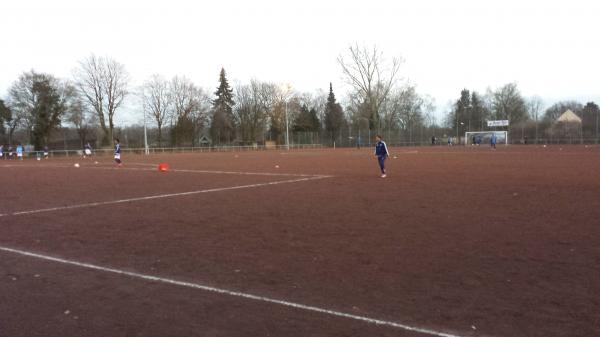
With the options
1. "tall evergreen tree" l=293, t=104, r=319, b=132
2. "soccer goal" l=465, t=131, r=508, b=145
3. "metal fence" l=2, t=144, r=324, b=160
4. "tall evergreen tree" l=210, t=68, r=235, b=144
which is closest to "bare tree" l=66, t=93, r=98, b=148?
"metal fence" l=2, t=144, r=324, b=160

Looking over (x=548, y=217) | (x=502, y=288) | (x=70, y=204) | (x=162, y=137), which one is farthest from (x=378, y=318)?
(x=162, y=137)

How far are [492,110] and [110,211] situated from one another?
9244cm

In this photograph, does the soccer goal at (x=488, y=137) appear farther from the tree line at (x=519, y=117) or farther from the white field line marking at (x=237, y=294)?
the white field line marking at (x=237, y=294)

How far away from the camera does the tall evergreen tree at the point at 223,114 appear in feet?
254

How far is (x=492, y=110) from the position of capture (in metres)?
91.4

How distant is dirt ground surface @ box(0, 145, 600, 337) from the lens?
408 cm

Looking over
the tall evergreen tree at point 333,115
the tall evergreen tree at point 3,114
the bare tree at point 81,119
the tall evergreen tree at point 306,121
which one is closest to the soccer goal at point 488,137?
the tall evergreen tree at point 333,115

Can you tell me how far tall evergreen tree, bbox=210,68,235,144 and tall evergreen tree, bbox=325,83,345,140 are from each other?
70.2ft

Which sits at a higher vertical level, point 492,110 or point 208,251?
point 492,110

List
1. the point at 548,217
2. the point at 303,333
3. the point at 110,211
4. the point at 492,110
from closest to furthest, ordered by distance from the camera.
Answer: the point at 303,333
the point at 548,217
the point at 110,211
the point at 492,110

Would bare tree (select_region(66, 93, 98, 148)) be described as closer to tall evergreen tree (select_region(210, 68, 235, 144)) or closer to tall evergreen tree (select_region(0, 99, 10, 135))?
tall evergreen tree (select_region(0, 99, 10, 135))

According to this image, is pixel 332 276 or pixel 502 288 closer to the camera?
pixel 502 288

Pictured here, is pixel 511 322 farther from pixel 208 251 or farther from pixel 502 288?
pixel 208 251

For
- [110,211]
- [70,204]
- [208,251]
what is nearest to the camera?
[208,251]
